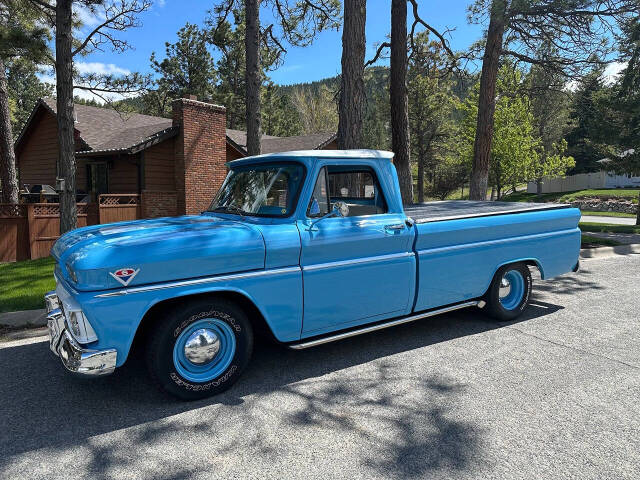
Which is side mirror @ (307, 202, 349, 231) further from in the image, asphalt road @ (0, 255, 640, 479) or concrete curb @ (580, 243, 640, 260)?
concrete curb @ (580, 243, 640, 260)

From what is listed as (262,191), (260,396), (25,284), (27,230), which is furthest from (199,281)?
(27,230)

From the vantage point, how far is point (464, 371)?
4172 mm

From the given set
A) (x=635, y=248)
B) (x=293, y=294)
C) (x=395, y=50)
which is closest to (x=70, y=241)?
(x=293, y=294)

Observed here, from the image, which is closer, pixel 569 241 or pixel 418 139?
pixel 569 241

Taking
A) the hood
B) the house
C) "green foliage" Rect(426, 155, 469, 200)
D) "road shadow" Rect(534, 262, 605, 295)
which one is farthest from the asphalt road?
"green foliage" Rect(426, 155, 469, 200)

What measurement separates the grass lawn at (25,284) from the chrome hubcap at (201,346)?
3777 millimetres

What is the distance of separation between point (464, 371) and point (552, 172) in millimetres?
29447

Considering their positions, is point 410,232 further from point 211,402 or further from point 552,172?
point 552,172

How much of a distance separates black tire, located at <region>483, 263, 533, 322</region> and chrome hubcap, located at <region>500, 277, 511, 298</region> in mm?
86

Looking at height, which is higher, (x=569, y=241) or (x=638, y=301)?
(x=569, y=241)

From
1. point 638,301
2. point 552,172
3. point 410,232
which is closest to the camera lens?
point 410,232

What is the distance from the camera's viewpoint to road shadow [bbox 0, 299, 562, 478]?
296 cm

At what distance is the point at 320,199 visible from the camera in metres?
4.18

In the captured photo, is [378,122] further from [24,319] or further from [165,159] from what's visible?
[24,319]
